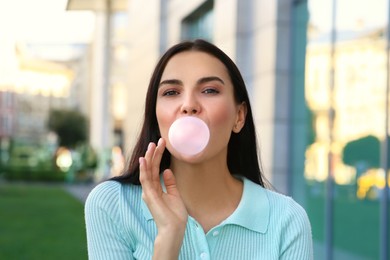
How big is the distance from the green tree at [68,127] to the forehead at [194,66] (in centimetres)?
6064

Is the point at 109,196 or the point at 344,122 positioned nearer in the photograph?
the point at 109,196

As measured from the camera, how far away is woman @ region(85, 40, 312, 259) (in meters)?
1.90

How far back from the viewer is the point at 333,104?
8203 millimetres

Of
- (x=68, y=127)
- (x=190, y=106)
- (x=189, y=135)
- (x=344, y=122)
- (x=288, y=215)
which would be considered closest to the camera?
(x=189, y=135)


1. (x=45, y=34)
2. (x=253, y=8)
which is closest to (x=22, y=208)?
(x=253, y=8)

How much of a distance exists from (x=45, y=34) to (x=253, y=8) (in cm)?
2608

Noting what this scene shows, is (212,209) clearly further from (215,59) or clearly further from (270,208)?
(215,59)

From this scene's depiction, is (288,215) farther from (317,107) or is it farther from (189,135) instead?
(317,107)

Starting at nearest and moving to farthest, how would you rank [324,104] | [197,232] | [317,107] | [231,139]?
[197,232]
[231,139]
[324,104]
[317,107]

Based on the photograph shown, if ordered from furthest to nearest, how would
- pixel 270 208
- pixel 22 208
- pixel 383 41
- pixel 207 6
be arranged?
pixel 22 208, pixel 207 6, pixel 383 41, pixel 270 208

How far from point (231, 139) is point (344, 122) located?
18.9ft

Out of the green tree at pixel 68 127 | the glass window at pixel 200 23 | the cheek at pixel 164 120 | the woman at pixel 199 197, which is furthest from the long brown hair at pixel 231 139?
the green tree at pixel 68 127

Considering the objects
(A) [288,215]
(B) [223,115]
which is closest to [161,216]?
(B) [223,115]

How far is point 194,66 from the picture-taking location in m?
1.94
